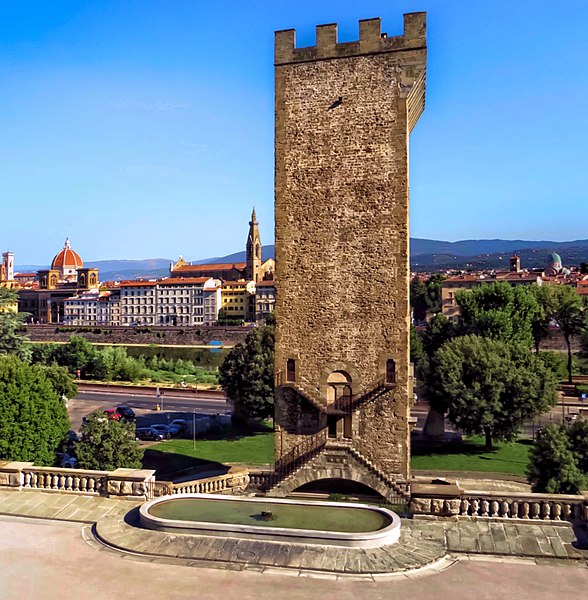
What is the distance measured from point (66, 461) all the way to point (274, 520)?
21922mm

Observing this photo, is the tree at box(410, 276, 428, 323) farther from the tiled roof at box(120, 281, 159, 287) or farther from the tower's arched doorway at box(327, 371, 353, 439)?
the tower's arched doorway at box(327, 371, 353, 439)

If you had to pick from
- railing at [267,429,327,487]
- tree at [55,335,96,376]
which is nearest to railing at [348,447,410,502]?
railing at [267,429,327,487]

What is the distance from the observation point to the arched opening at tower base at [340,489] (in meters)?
23.4

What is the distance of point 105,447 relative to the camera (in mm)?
26406

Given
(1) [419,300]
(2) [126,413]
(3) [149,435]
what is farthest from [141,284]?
(3) [149,435]

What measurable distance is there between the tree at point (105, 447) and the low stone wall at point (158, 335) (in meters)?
86.4

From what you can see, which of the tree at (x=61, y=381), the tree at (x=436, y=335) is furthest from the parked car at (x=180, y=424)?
the tree at (x=436, y=335)

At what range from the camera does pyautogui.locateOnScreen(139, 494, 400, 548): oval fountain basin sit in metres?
11.9

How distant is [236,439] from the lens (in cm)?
4056

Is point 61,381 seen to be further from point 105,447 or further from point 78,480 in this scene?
point 78,480

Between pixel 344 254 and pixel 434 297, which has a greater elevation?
pixel 344 254

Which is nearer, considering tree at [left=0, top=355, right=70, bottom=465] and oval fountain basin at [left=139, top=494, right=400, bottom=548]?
oval fountain basin at [left=139, top=494, right=400, bottom=548]

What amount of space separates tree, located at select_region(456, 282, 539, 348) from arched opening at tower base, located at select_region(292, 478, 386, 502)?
31127mm

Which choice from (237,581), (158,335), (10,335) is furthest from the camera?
(158,335)
